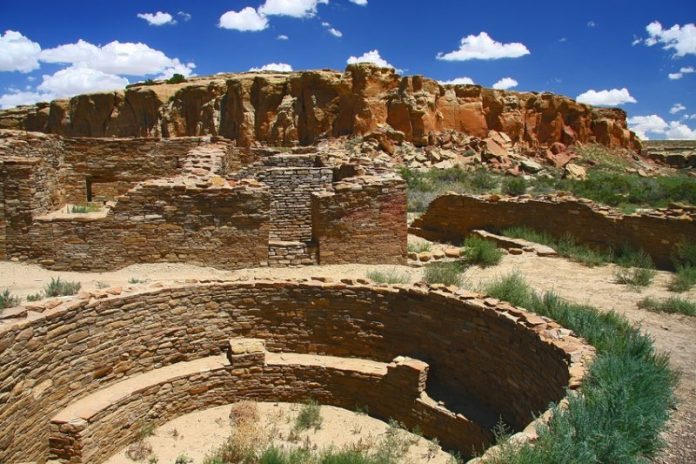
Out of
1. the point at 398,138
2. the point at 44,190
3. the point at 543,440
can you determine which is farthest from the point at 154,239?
the point at 398,138

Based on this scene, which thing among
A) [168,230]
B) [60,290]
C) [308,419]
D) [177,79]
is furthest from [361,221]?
[177,79]

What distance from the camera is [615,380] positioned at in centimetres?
445

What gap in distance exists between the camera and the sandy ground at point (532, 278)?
23.5 ft

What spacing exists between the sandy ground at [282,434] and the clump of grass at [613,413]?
6.98 ft

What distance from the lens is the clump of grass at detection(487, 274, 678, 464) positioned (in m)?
3.57

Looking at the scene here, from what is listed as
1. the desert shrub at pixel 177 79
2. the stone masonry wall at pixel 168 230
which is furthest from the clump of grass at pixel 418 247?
the desert shrub at pixel 177 79

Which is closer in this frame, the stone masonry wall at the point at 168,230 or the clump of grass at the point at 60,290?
the clump of grass at the point at 60,290

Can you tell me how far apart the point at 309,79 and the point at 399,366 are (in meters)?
32.8

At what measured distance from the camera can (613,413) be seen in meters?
4.03

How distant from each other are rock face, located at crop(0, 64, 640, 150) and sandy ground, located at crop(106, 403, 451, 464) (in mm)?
27177

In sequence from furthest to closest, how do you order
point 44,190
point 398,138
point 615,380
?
point 398,138 < point 44,190 < point 615,380

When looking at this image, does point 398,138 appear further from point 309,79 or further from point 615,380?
point 615,380

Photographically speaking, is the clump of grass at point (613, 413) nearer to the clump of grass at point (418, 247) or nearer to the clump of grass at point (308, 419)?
the clump of grass at point (308, 419)

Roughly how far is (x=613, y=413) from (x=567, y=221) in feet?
30.1
